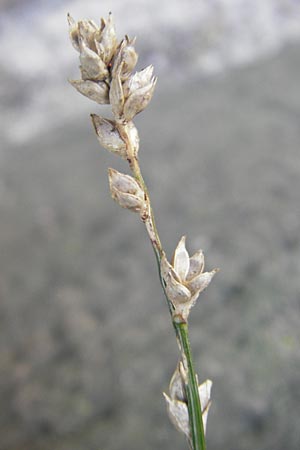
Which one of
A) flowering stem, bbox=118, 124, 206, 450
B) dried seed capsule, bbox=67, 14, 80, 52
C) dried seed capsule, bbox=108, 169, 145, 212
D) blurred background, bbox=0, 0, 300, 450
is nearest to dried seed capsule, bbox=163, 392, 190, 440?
flowering stem, bbox=118, 124, 206, 450

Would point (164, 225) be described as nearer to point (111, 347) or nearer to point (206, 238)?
point (206, 238)

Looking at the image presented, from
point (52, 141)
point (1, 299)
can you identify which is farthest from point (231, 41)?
point (1, 299)

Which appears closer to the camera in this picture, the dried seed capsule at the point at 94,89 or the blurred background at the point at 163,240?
the dried seed capsule at the point at 94,89

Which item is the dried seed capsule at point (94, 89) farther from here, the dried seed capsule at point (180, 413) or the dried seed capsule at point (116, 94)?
the dried seed capsule at point (180, 413)

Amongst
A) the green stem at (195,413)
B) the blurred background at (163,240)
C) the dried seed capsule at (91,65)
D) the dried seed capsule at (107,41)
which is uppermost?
the blurred background at (163,240)

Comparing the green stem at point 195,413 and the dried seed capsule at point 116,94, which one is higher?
the dried seed capsule at point 116,94

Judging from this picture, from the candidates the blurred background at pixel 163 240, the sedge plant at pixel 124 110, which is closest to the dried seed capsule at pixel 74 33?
the sedge plant at pixel 124 110
